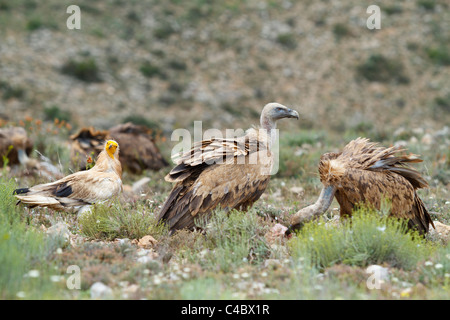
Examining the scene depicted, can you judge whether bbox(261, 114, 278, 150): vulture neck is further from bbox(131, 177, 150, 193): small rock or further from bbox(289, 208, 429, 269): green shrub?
bbox(131, 177, 150, 193): small rock

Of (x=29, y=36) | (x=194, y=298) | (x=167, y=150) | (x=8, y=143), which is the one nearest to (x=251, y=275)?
(x=194, y=298)

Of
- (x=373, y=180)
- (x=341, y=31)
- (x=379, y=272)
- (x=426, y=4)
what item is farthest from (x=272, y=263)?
(x=426, y=4)

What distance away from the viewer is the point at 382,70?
79.4 feet

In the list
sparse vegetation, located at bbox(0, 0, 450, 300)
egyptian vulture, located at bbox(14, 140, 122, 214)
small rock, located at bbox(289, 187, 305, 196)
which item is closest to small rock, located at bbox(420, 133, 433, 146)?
sparse vegetation, located at bbox(0, 0, 450, 300)

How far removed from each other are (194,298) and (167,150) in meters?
8.87

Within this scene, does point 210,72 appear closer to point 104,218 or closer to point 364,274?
point 104,218

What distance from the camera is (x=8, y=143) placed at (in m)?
10.2

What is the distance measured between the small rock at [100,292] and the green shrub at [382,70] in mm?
21333

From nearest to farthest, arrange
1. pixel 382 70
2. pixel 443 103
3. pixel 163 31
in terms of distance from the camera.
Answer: pixel 443 103 < pixel 382 70 < pixel 163 31

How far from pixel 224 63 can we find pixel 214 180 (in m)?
18.4

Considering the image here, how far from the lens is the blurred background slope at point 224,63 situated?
21219 mm

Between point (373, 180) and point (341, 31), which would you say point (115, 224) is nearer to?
point (373, 180)

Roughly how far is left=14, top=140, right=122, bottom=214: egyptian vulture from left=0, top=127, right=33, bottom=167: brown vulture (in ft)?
12.8

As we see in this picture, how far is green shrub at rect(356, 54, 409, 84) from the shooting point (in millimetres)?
23906
